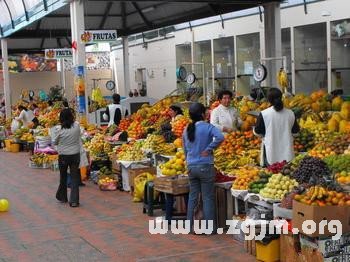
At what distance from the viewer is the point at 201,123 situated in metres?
7.62

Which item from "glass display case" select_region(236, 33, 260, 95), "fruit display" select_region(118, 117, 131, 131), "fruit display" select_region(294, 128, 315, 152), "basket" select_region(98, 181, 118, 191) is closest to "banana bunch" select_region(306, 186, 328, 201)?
"fruit display" select_region(294, 128, 315, 152)

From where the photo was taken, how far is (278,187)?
685cm

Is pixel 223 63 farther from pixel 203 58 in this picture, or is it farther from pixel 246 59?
pixel 246 59

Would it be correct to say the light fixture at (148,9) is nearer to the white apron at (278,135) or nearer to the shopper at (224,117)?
the shopper at (224,117)

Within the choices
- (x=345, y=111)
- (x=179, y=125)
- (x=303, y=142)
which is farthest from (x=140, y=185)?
(x=345, y=111)

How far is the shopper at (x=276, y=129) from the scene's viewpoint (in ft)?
26.2

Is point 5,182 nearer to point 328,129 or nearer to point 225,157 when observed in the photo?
point 225,157

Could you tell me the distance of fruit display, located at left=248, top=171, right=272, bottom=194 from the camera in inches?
285

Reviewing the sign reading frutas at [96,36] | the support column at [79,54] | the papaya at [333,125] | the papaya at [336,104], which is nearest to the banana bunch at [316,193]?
the papaya at [333,125]

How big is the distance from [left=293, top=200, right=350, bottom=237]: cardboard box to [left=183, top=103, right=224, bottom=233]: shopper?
6.18ft

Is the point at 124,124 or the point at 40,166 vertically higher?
the point at 124,124

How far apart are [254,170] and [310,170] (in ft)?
3.62

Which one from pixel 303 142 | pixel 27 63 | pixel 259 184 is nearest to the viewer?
pixel 259 184

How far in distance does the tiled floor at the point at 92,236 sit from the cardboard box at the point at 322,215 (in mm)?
1193
